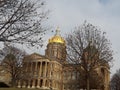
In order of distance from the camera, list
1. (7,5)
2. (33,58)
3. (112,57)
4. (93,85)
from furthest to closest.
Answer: (33,58)
(93,85)
(112,57)
(7,5)

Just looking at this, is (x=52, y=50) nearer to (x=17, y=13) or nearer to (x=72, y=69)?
(x=72, y=69)

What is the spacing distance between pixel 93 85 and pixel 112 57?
2454 cm

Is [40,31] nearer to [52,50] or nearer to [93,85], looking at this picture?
[93,85]

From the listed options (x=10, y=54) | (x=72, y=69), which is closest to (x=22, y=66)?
(x=10, y=54)

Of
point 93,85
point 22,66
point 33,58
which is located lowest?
point 93,85

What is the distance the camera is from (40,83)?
102 metres

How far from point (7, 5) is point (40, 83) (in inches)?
3268

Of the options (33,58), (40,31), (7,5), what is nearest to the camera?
(7,5)

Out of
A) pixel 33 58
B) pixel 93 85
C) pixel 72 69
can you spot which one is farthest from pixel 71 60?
pixel 33 58

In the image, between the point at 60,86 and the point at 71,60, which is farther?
the point at 60,86

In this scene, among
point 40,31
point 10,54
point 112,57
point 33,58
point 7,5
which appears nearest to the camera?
point 7,5

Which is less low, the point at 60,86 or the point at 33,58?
the point at 33,58

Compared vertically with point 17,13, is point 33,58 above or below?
above

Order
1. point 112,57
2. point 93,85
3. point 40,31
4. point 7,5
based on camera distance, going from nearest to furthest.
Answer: point 7,5 < point 40,31 < point 112,57 < point 93,85
